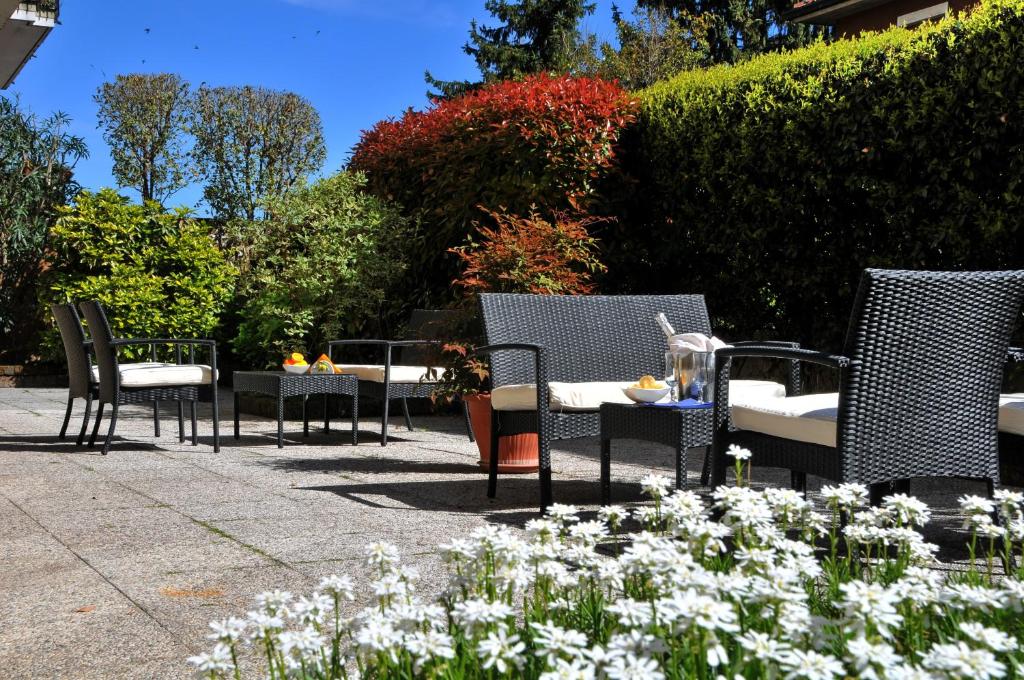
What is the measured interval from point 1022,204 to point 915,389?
8.61ft

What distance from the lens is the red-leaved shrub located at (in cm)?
730

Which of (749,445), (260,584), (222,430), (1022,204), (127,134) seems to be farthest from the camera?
(127,134)

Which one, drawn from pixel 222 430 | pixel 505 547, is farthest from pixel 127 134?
pixel 505 547

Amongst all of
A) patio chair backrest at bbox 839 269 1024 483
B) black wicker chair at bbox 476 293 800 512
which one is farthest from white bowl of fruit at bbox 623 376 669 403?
patio chair backrest at bbox 839 269 1024 483

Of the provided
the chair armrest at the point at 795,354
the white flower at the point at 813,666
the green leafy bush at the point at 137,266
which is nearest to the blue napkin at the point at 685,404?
the chair armrest at the point at 795,354

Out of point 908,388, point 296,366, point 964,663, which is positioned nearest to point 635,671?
point 964,663

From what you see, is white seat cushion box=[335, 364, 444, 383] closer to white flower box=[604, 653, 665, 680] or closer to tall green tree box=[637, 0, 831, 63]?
white flower box=[604, 653, 665, 680]

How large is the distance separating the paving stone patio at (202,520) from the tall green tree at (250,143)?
1385 centimetres

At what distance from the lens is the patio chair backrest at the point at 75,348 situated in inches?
236

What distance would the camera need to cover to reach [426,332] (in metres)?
5.73

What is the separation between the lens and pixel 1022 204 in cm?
504

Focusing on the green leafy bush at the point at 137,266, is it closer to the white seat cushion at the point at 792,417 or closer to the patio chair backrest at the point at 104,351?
the patio chair backrest at the point at 104,351

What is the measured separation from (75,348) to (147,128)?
15848 mm

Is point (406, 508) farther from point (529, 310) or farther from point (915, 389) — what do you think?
point (915, 389)
